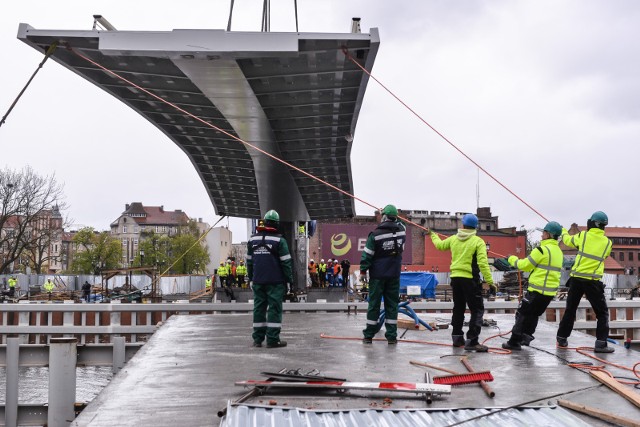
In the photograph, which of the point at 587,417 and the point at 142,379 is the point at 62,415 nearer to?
the point at 142,379

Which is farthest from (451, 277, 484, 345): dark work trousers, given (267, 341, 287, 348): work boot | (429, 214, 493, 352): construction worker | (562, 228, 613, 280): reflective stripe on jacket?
(267, 341, 287, 348): work boot

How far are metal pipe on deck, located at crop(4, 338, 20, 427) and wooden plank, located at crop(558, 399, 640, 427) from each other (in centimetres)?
627

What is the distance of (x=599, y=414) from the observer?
4645 mm

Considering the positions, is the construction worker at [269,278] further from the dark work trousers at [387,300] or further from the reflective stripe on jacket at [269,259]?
the dark work trousers at [387,300]

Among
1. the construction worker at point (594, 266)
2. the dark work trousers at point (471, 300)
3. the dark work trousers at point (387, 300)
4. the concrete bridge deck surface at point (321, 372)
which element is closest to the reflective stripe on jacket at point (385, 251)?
the dark work trousers at point (387, 300)

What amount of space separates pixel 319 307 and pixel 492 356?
26.6 feet

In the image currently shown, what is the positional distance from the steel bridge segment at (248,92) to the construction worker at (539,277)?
554cm

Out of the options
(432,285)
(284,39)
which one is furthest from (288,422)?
(432,285)

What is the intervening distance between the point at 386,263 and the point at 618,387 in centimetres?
374

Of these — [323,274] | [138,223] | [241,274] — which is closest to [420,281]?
[323,274]

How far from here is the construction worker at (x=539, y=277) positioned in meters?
8.34

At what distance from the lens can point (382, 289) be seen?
29.6ft

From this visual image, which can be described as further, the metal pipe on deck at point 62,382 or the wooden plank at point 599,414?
the metal pipe on deck at point 62,382

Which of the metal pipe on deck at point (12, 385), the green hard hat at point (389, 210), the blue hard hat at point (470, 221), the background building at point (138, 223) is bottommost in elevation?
the metal pipe on deck at point (12, 385)
